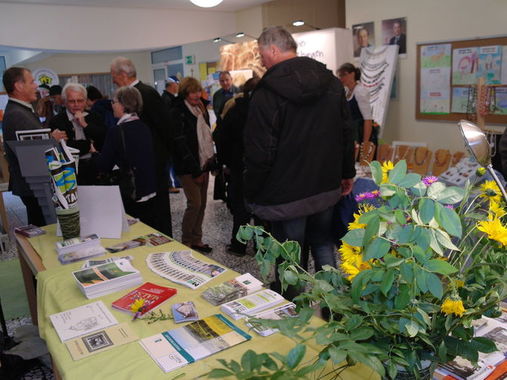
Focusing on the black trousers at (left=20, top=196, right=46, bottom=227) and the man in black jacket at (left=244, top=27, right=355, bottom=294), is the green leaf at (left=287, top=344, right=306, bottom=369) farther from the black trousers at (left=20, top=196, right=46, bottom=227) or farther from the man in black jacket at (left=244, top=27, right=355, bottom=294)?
the black trousers at (left=20, top=196, right=46, bottom=227)

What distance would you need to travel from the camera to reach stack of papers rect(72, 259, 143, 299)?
5.04ft

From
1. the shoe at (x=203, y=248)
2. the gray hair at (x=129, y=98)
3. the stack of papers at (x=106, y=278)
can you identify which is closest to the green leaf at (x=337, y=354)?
the stack of papers at (x=106, y=278)

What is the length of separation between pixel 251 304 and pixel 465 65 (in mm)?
4711

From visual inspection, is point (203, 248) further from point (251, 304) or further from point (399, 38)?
point (399, 38)

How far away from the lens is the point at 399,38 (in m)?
5.72

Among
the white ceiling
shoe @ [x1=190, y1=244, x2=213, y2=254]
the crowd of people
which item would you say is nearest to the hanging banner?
the crowd of people

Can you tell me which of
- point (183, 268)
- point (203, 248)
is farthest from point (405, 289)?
point (203, 248)

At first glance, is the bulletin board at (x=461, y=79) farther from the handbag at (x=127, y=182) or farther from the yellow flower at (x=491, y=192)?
the yellow flower at (x=491, y=192)

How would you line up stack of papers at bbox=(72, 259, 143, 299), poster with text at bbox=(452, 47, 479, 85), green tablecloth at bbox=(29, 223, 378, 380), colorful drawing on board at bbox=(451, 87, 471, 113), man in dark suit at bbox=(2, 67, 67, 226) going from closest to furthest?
1. green tablecloth at bbox=(29, 223, 378, 380)
2. stack of papers at bbox=(72, 259, 143, 299)
3. man in dark suit at bbox=(2, 67, 67, 226)
4. poster with text at bbox=(452, 47, 479, 85)
5. colorful drawing on board at bbox=(451, 87, 471, 113)

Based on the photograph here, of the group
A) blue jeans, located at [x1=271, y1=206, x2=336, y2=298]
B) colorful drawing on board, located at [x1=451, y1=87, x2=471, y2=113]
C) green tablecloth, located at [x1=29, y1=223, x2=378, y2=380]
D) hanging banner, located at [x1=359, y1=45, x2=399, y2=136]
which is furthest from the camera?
hanging banner, located at [x1=359, y1=45, x2=399, y2=136]

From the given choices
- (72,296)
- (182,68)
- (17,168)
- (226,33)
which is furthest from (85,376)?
(182,68)

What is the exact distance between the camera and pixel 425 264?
0.76 m

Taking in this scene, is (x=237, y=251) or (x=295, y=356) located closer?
(x=295, y=356)

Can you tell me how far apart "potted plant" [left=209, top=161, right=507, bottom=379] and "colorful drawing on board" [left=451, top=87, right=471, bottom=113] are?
474 cm
